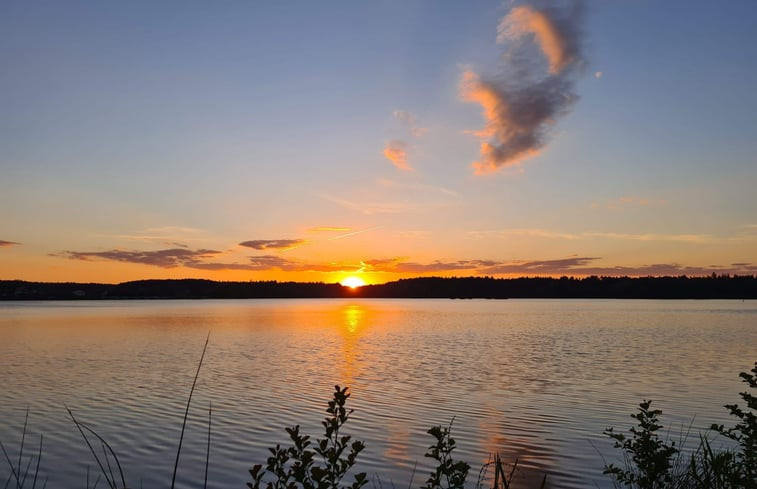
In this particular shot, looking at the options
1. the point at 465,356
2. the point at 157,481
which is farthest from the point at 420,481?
the point at 465,356

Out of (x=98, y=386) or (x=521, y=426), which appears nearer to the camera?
(x=521, y=426)

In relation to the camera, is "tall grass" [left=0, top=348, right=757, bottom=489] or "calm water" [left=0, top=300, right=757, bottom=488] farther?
"calm water" [left=0, top=300, right=757, bottom=488]

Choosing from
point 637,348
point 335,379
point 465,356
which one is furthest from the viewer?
point 637,348

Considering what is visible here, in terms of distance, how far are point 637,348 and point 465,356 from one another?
12323 mm

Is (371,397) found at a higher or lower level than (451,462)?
lower

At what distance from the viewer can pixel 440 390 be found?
76.1ft

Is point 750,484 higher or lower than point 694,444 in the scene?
higher

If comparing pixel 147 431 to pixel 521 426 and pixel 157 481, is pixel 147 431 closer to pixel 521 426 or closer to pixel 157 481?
pixel 157 481

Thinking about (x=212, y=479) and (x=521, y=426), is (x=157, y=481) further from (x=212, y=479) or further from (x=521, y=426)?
(x=521, y=426)

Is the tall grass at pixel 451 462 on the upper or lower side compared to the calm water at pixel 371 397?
upper

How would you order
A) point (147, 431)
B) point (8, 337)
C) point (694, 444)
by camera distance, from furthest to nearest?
point (8, 337) < point (147, 431) < point (694, 444)

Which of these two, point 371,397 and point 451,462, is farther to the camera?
point 371,397

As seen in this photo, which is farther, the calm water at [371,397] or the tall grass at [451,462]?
the calm water at [371,397]

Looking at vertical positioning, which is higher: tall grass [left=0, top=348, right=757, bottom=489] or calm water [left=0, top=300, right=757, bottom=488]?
tall grass [left=0, top=348, right=757, bottom=489]
